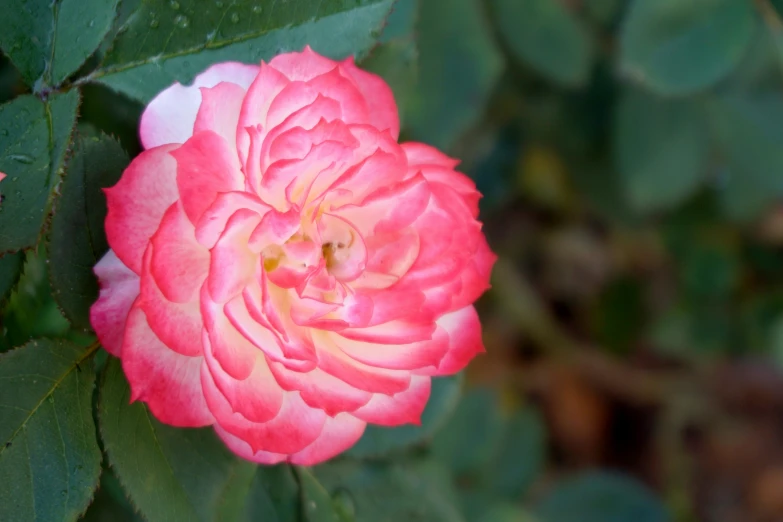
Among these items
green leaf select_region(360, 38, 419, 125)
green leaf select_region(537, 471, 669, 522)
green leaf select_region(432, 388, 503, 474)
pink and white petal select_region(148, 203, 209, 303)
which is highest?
pink and white petal select_region(148, 203, 209, 303)

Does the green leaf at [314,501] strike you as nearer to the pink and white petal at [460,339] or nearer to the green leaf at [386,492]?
the green leaf at [386,492]

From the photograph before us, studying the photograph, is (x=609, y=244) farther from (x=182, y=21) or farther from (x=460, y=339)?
(x=182, y=21)

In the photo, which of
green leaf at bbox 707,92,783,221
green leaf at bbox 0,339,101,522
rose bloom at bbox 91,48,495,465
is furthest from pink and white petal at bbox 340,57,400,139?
green leaf at bbox 707,92,783,221

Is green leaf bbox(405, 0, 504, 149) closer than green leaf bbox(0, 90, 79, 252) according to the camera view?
No

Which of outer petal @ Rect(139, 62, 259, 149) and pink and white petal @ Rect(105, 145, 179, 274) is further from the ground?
outer petal @ Rect(139, 62, 259, 149)

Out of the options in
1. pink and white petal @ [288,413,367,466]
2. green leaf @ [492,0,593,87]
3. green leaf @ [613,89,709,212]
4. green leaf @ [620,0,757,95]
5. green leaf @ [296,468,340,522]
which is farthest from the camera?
green leaf @ [613,89,709,212]

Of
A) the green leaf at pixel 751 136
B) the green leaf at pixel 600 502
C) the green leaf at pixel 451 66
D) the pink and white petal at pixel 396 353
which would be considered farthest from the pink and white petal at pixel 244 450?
the green leaf at pixel 751 136

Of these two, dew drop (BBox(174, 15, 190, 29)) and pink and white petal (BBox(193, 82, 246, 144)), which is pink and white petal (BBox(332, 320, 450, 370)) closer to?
pink and white petal (BBox(193, 82, 246, 144))

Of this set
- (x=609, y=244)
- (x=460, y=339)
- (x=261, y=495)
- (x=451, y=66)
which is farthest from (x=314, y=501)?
(x=609, y=244)
